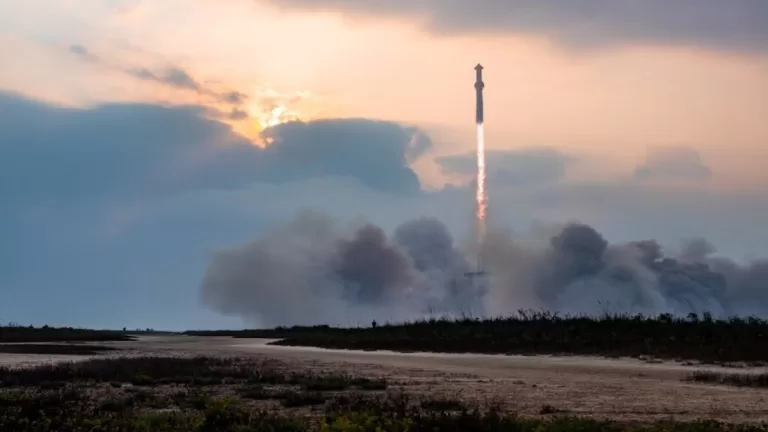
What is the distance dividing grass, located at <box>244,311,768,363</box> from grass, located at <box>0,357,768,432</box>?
2229cm

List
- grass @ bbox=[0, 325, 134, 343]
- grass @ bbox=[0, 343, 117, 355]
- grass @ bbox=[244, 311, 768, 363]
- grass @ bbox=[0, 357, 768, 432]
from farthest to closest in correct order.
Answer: grass @ bbox=[0, 325, 134, 343], grass @ bbox=[0, 343, 117, 355], grass @ bbox=[244, 311, 768, 363], grass @ bbox=[0, 357, 768, 432]

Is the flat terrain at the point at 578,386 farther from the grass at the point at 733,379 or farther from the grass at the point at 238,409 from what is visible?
the grass at the point at 238,409

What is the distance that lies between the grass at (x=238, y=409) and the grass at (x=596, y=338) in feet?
73.1

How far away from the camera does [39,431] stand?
1582 cm

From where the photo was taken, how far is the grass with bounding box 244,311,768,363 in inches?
1722

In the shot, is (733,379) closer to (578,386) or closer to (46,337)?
(578,386)

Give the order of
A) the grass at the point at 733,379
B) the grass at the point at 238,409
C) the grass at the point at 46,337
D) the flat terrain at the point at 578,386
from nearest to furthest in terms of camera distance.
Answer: the grass at the point at 238,409
the flat terrain at the point at 578,386
the grass at the point at 733,379
the grass at the point at 46,337

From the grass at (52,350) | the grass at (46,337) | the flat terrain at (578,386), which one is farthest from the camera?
the grass at (46,337)

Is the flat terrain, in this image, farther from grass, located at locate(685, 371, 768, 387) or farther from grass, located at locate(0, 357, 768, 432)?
grass, located at locate(0, 357, 768, 432)

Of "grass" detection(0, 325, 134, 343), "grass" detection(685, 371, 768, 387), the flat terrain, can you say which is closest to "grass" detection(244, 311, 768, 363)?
the flat terrain

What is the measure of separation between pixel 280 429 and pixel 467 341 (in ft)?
154

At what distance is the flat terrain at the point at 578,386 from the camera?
803 inches

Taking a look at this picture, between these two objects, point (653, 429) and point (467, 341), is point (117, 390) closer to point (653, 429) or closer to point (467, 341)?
point (653, 429)

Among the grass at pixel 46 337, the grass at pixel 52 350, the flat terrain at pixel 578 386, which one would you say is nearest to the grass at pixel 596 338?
the flat terrain at pixel 578 386
